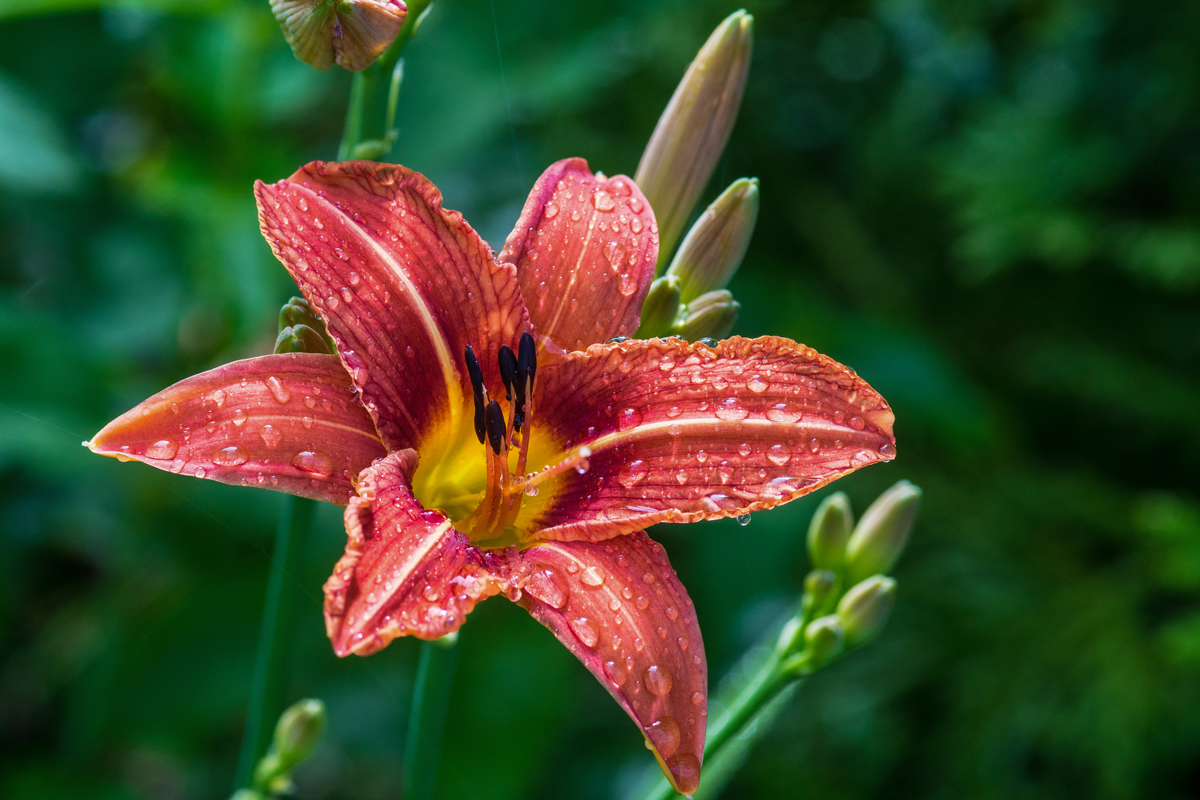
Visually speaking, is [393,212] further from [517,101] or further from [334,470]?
[517,101]

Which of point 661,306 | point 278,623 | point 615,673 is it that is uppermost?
point 661,306

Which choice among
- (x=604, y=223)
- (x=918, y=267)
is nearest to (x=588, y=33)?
(x=918, y=267)

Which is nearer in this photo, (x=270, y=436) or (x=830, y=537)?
(x=270, y=436)

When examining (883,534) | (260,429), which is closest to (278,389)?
(260,429)

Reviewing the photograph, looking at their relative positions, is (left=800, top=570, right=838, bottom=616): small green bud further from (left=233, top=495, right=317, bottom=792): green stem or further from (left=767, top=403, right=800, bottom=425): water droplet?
(left=233, top=495, right=317, bottom=792): green stem

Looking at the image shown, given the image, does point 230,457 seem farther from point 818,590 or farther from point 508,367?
point 818,590

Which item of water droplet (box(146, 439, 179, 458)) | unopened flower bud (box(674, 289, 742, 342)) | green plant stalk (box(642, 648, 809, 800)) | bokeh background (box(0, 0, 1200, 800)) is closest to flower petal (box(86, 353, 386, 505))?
water droplet (box(146, 439, 179, 458))

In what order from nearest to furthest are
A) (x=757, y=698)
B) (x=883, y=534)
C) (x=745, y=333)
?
(x=757, y=698)
(x=883, y=534)
(x=745, y=333)

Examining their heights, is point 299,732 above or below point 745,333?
above
